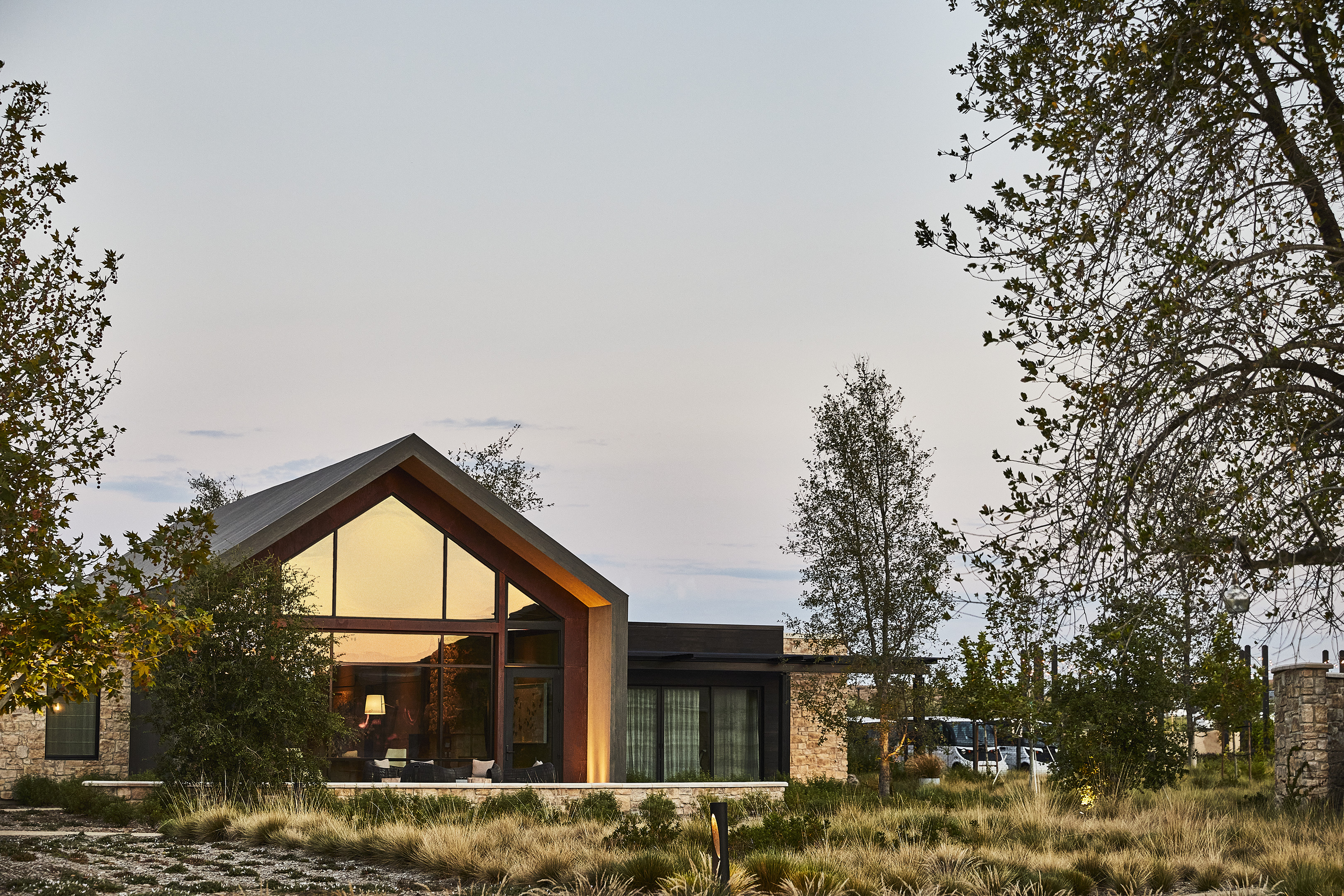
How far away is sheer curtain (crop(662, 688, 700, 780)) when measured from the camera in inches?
931

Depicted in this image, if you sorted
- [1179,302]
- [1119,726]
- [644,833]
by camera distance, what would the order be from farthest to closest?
1. [1119,726]
2. [644,833]
3. [1179,302]

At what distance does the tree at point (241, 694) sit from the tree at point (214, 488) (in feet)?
72.1

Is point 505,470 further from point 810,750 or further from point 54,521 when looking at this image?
point 54,521

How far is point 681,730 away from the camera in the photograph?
23922mm

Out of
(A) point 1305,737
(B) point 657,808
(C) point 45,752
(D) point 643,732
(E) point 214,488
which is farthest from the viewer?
(E) point 214,488

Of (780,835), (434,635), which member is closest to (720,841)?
(780,835)

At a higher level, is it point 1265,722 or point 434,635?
point 434,635

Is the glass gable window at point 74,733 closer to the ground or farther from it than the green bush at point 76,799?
farther from it

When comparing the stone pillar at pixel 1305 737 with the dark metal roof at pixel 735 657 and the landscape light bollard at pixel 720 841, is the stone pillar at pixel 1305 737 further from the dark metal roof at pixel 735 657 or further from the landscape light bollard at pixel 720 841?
the landscape light bollard at pixel 720 841

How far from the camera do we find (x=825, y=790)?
1980 cm

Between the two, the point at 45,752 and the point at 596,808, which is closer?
the point at 596,808

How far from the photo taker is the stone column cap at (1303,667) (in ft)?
50.3

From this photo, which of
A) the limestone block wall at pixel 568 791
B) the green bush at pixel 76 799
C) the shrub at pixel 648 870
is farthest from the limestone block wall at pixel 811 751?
the shrub at pixel 648 870

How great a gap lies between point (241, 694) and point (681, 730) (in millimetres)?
10626
